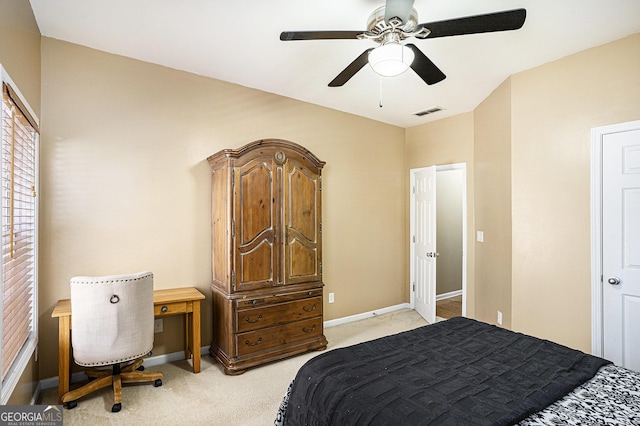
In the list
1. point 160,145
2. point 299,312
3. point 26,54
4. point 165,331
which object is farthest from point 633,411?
point 26,54

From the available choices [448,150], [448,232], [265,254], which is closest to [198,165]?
[265,254]

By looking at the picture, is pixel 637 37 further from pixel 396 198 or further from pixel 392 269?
pixel 392 269

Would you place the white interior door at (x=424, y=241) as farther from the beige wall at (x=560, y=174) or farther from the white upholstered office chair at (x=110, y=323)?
the white upholstered office chair at (x=110, y=323)

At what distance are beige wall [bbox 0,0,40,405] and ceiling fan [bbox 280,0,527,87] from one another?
148 centimetres

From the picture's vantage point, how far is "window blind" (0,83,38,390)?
1.85 m

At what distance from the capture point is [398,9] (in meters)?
1.71

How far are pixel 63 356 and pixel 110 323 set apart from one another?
0.49 m

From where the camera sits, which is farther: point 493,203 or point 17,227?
point 493,203

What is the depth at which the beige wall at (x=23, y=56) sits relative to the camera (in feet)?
6.03

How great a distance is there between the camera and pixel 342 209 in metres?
4.54

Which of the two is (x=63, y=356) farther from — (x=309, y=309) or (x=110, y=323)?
(x=309, y=309)

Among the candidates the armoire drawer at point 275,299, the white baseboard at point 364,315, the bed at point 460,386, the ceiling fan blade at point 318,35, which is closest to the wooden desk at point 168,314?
the armoire drawer at point 275,299

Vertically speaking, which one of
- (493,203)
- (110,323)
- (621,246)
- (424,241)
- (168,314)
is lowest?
(168,314)

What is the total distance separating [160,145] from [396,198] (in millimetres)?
3311
